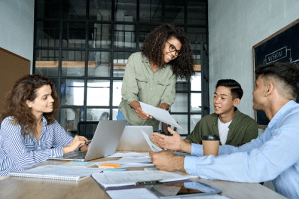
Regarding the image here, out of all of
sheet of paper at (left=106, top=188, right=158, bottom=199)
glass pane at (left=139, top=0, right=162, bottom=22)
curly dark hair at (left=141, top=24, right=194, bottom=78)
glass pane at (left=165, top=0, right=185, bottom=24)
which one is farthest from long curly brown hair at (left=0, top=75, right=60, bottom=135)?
glass pane at (left=165, top=0, right=185, bottom=24)

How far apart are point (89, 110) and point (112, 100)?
44 centimetres

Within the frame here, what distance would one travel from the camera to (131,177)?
0.78 m

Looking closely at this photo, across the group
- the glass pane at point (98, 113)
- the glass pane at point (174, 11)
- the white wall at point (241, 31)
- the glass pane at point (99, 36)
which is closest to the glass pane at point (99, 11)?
the glass pane at point (99, 36)

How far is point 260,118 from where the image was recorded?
8.05 ft

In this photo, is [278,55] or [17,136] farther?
[278,55]

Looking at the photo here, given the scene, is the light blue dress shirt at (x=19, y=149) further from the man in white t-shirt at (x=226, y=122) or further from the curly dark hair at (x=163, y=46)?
the man in white t-shirt at (x=226, y=122)

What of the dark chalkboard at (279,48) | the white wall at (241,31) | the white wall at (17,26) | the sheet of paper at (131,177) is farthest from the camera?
the white wall at (17,26)

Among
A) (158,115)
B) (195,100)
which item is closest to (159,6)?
(195,100)

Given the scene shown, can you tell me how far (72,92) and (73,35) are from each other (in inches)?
39.9

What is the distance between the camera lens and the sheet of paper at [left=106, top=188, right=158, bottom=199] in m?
0.60

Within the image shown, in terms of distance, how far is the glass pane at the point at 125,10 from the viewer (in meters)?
4.41

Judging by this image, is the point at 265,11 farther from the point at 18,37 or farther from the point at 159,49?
the point at 18,37

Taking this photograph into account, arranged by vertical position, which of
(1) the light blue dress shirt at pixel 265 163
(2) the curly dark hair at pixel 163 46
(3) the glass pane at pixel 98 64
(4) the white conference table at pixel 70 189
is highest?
(3) the glass pane at pixel 98 64

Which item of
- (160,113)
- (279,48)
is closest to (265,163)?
(160,113)
